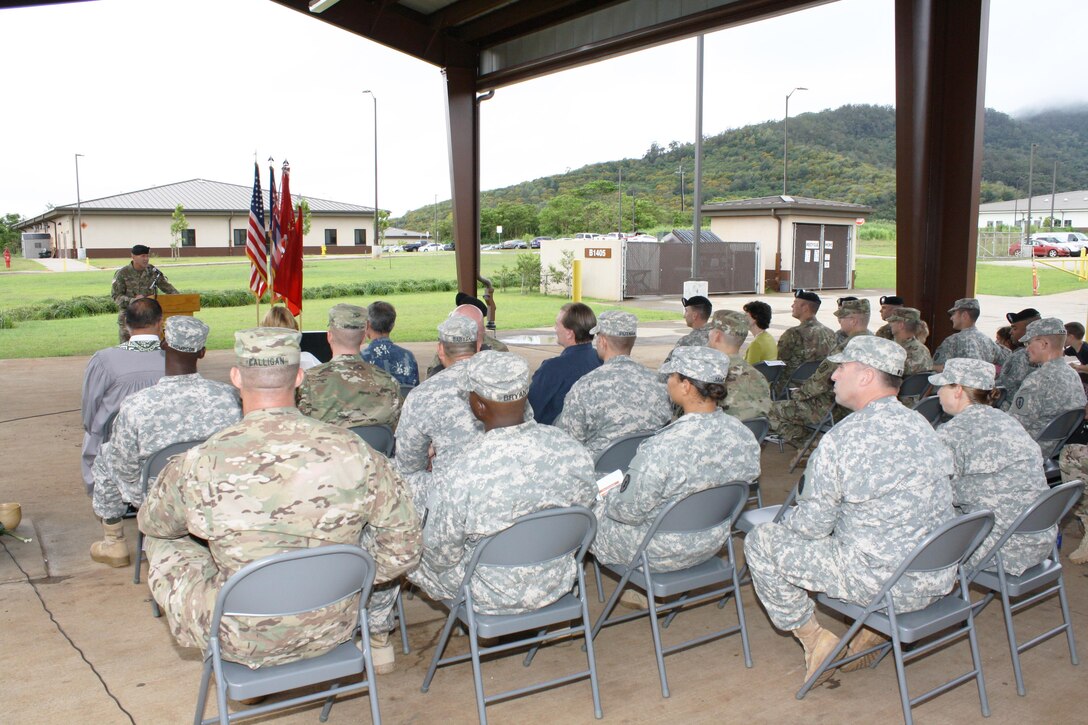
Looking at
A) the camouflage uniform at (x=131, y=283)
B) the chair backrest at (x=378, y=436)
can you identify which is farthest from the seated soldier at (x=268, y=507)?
the camouflage uniform at (x=131, y=283)

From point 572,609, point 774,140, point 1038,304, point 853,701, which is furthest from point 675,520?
point 774,140

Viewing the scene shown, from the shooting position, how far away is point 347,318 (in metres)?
4.83

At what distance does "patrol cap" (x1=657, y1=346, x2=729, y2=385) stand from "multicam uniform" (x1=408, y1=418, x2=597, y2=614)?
0.66 m

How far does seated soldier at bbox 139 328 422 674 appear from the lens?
7.74 feet

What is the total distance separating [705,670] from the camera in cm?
355

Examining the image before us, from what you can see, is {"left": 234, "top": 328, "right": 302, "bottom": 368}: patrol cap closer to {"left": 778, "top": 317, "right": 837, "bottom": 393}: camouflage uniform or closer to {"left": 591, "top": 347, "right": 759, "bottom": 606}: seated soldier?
{"left": 591, "top": 347, "right": 759, "bottom": 606}: seated soldier

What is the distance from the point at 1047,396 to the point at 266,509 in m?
4.96

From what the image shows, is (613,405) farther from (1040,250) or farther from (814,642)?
(1040,250)

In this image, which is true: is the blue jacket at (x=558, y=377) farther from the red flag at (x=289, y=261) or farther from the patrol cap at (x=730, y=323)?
the red flag at (x=289, y=261)

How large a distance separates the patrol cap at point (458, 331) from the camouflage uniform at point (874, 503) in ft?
6.49

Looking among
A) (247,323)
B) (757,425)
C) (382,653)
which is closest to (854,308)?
(757,425)

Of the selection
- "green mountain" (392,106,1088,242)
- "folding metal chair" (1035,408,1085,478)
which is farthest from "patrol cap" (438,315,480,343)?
"green mountain" (392,106,1088,242)

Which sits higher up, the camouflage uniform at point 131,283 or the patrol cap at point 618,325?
the camouflage uniform at point 131,283

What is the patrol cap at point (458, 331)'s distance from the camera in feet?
14.3
